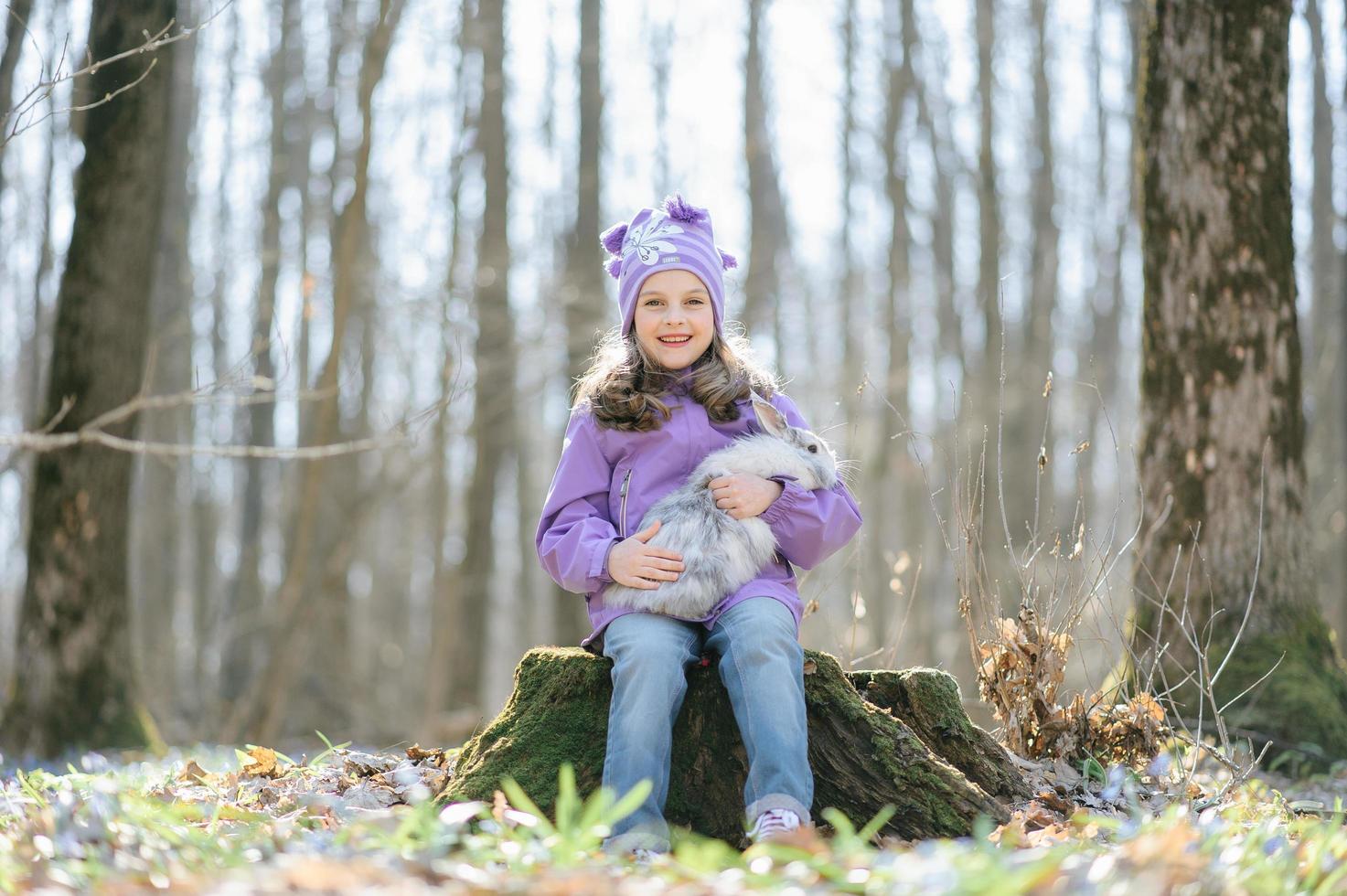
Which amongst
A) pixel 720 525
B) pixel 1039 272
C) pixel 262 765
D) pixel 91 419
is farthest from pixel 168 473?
pixel 720 525

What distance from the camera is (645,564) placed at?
3.26m

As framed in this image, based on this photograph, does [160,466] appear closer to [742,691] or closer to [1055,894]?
[742,691]

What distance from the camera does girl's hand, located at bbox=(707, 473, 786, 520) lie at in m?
3.35

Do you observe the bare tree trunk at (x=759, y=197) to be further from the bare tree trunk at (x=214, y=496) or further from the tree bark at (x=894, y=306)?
Answer: the bare tree trunk at (x=214, y=496)

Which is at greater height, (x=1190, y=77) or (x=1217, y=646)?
(x=1190, y=77)

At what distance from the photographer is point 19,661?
6559 mm

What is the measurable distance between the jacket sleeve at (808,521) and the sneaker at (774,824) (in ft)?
2.64

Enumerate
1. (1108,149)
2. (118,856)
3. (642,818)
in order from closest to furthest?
1. (118,856)
2. (642,818)
3. (1108,149)

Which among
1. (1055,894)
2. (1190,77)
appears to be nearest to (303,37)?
(1190,77)

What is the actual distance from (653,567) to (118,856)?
145 cm

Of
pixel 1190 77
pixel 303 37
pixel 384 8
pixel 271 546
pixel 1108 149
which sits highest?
pixel 303 37

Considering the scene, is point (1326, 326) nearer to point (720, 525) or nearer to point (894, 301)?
point (894, 301)

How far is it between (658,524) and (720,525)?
6.7 inches

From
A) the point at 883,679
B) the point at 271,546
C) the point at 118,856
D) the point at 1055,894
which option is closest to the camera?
the point at 1055,894
